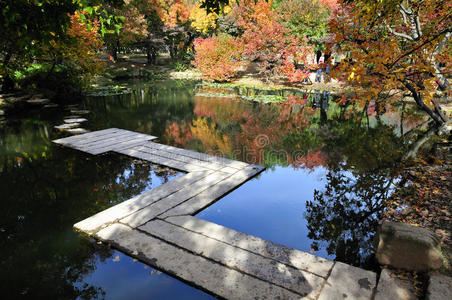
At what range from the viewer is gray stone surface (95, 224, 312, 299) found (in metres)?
2.94

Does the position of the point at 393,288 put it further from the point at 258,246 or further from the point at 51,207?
the point at 51,207

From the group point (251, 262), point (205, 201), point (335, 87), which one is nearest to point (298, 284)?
point (251, 262)

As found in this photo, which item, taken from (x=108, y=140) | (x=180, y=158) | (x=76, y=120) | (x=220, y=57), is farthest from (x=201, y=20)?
(x=180, y=158)

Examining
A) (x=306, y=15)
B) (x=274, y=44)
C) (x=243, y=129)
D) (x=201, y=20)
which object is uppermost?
(x=201, y=20)

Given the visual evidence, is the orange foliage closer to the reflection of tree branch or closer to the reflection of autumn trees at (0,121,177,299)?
the reflection of autumn trees at (0,121,177,299)

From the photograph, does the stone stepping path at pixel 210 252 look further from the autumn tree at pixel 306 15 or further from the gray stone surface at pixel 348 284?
the autumn tree at pixel 306 15

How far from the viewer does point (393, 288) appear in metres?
2.96

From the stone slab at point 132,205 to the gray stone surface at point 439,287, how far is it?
379 centimetres

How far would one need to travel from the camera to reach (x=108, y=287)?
3145 mm

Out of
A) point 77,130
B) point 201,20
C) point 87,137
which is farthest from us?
point 201,20

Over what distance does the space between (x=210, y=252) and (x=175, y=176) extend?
2713 mm

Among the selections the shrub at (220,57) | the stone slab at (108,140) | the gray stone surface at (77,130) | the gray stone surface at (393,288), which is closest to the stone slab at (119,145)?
the stone slab at (108,140)

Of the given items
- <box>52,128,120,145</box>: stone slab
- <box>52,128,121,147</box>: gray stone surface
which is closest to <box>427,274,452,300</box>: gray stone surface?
<box>52,128,121,147</box>: gray stone surface

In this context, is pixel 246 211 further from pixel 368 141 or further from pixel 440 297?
pixel 368 141
